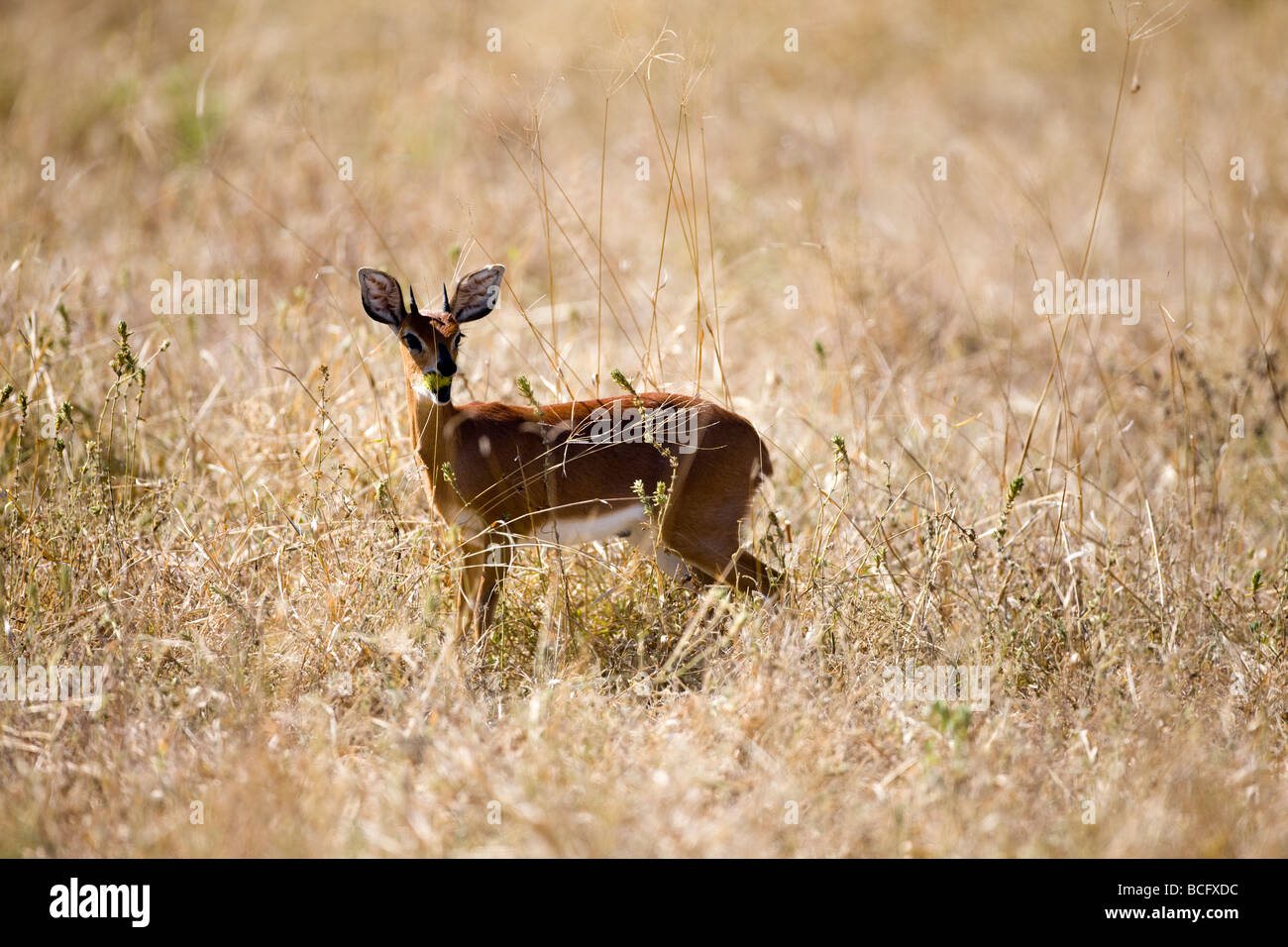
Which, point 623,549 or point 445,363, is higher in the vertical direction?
point 445,363

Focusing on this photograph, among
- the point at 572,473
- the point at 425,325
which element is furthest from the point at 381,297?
the point at 572,473

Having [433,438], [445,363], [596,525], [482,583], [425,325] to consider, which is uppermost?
[425,325]

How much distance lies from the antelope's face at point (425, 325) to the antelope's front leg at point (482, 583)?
63cm

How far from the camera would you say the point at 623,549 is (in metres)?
5.00

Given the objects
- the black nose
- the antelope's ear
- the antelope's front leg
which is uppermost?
the antelope's ear

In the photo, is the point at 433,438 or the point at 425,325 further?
the point at 433,438

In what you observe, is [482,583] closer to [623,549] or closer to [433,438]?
[433,438]

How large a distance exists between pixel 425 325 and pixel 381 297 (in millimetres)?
204

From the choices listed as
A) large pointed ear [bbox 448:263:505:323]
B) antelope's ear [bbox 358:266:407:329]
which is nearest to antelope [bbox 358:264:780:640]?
large pointed ear [bbox 448:263:505:323]

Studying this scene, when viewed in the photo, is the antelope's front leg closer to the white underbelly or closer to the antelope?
the antelope

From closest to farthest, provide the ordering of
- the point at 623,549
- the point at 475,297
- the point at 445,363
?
the point at 445,363, the point at 475,297, the point at 623,549

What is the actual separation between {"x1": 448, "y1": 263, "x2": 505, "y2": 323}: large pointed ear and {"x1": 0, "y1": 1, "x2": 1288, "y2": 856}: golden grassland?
463 millimetres

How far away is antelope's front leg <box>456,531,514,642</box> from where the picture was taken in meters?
4.41

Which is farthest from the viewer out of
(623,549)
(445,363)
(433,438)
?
(623,549)
